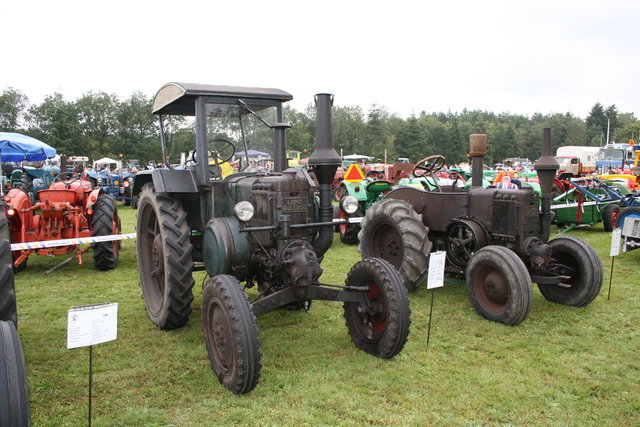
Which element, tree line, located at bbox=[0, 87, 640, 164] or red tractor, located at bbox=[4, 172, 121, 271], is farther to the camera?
tree line, located at bbox=[0, 87, 640, 164]

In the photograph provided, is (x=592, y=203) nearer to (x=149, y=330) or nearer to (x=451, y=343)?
(x=451, y=343)

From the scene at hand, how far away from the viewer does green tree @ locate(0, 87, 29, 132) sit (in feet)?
190

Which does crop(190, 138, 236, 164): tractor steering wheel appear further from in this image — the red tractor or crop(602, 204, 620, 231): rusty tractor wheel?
crop(602, 204, 620, 231): rusty tractor wheel

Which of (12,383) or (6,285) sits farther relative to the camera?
(6,285)

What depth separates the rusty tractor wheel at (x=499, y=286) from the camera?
4.49m

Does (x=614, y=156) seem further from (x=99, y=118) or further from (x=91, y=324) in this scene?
(x=99, y=118)

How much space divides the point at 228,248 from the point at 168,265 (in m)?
0.70

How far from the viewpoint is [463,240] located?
218 inches

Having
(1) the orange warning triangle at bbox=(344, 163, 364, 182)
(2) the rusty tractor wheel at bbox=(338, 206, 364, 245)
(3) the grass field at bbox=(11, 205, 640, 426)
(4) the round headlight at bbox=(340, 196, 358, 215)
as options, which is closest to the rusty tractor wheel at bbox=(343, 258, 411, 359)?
(3) the grass field at bbox=(11, 205, 640, 426)

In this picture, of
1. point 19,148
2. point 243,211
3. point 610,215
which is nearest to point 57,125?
point 19,148

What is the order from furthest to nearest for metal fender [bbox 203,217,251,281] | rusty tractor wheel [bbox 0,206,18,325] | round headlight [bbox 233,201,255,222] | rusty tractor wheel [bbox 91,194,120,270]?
rusty tractor wheel [bbox 91,194,120,270]
metal fender [bbox 203,217,251,281]
round headlight [bbox 233,201,255,222]
rusty tractor wheel [bbox 0,206,18,325]

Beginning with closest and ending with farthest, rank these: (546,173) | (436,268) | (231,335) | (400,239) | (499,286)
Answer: (231,335) < (436,268) < (499,286) < (546,173) < (400,239)

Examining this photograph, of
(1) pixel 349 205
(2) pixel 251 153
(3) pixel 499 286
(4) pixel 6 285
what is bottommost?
(3) pixel 499 286

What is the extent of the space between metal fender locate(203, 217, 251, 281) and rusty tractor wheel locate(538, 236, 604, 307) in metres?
3.50
